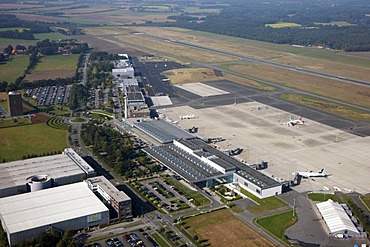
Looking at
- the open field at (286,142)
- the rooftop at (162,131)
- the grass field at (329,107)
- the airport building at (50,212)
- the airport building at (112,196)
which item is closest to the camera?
the airport building at (50,212)

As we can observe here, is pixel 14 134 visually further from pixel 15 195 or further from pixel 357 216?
pixel 357 216

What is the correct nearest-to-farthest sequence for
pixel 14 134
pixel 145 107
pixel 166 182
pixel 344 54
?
pixel 166 182, pixel 14 134, pixel 145 107, pixel 344 54

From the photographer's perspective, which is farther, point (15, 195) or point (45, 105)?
point (45, 105)

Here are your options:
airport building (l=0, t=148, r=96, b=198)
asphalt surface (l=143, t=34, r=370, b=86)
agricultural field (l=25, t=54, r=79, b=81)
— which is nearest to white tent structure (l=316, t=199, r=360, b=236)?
airport building (l=0, t=148, r=96, b=198)

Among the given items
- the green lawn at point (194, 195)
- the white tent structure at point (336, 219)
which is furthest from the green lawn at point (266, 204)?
the green lawn at point (194, 195)

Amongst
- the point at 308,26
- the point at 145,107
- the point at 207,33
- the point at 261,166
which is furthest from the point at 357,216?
the point at 308,26

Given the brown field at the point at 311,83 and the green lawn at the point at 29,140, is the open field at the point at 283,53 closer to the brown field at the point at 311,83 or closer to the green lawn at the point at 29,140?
the brown field at the point at 311,83
